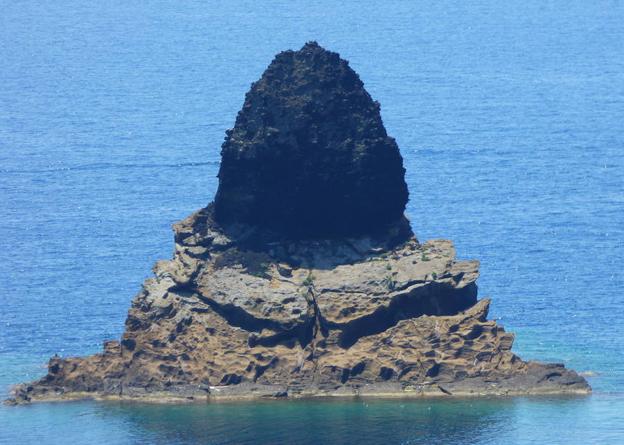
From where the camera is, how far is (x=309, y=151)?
5468 inches

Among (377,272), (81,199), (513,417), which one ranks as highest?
(81,199)

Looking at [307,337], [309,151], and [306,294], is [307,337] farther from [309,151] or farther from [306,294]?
[309,151]

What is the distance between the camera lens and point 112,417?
435 ft

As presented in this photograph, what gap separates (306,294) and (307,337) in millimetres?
2223

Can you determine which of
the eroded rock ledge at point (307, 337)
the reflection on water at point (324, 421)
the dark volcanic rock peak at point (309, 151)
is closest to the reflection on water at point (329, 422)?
the reflection on water at point (324, 421)

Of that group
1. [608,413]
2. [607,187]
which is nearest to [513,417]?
[608,413]

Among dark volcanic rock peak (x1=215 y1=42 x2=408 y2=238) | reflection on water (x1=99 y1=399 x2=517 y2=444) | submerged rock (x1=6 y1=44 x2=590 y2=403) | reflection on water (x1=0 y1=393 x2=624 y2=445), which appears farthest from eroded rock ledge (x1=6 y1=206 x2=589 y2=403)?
dark volcanic rock peak (x1=215 y1=42 x2=408 y2=238)

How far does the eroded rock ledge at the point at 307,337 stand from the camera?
13488 centimetres

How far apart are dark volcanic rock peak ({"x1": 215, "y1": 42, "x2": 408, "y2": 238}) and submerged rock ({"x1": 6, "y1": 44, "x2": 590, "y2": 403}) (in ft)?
0.24

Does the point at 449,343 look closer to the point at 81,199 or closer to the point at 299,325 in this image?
the point at 299,325

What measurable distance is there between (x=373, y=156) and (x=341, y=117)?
8.73 ft

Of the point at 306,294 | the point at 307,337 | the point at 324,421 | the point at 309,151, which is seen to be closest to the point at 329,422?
the point at 324,421

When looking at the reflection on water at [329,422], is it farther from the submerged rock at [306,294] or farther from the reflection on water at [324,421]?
the submerged rock at [306,294]

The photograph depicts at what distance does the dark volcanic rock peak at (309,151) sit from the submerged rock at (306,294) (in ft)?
0.24
